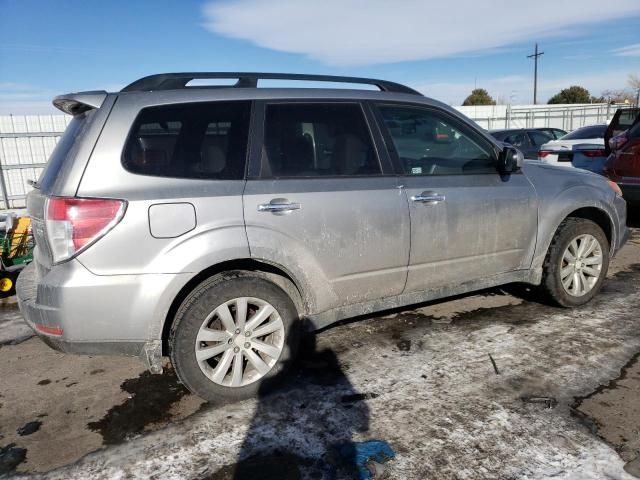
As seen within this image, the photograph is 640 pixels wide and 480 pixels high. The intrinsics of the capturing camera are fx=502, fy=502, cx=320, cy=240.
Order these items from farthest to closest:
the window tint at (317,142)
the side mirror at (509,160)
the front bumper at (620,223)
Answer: the front bumper at (620,223) → the side mirror at (509,160) → the window tint at (317,142)

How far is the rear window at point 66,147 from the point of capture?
281 cm

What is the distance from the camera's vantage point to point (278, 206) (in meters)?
3.00

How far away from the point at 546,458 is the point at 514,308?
2.19m

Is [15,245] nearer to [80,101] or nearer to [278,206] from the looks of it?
[80,101]

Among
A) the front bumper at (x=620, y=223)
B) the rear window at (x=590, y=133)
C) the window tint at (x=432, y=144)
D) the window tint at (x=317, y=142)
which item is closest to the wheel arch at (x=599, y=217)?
the front bumper at (x=620, y=223)

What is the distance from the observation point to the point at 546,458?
246cm

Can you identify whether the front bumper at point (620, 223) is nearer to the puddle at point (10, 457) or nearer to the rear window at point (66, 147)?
the rear window at point (66, 147)

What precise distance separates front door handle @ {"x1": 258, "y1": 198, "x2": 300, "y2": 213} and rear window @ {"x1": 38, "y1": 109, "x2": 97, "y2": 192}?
3.50 ft

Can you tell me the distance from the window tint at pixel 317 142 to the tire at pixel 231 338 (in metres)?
0.73

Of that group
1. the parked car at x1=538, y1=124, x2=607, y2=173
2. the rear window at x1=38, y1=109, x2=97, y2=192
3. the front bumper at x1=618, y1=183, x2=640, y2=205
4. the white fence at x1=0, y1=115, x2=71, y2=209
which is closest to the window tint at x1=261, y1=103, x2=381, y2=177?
the rear window at x1=38, y1=109, x2=97, y2=192

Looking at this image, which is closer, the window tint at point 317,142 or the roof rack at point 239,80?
the roof rack at point 239,80

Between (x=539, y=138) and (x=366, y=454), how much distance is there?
13.7 m

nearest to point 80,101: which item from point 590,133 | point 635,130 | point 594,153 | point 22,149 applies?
point 635,130

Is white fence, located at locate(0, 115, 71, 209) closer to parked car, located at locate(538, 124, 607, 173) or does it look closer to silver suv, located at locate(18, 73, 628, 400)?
silver suv, located at locate(18, 73, 628, 400)
